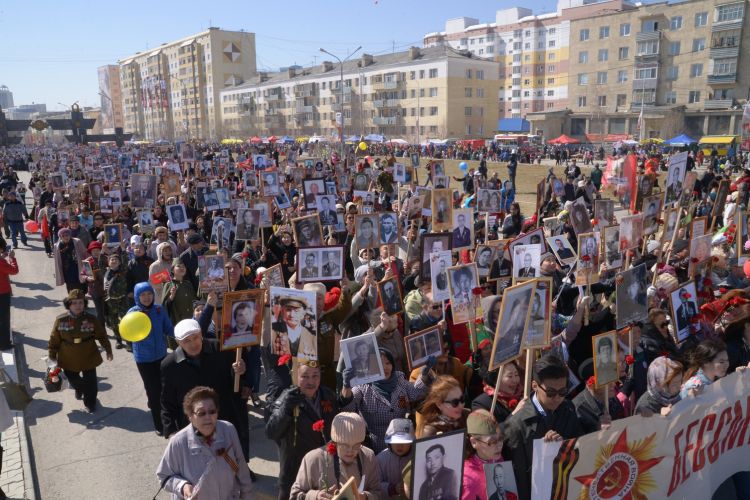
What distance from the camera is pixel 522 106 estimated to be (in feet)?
321

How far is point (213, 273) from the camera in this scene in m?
6.66

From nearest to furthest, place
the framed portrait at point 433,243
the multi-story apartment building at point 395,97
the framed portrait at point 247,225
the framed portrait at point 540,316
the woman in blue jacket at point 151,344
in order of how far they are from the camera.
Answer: the framed portrait at point 540,316 → the woman in blue jacket at point 151,344 → the framed portrait at point 433,243 → the framed portrait at point 247,225 → the multi-story apartment building at point 395,97

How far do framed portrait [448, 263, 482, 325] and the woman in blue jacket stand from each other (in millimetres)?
3053

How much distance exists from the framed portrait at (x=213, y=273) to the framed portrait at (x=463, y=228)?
4154 millimetres

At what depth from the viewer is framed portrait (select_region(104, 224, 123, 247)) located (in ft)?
34.6

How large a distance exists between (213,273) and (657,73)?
70.7 meters

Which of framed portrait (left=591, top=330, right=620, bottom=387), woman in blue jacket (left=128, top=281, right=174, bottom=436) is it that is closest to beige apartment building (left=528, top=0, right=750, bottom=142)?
framed portrait (left=591, top=330, right=620, bottom=387)

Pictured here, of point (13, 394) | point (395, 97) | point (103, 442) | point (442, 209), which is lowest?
point (103, 442)

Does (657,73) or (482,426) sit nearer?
(482,426)

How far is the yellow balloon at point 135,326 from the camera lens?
554cm

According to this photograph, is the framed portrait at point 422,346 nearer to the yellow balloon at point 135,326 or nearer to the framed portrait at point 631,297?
the framed portrait at point 631,297

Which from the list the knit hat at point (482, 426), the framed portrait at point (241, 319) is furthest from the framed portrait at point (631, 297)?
the framed portrait at point (241, 319)

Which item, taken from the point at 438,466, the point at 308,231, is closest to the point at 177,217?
the point at 308,231

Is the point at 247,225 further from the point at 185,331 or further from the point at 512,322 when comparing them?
the point at 512,322
